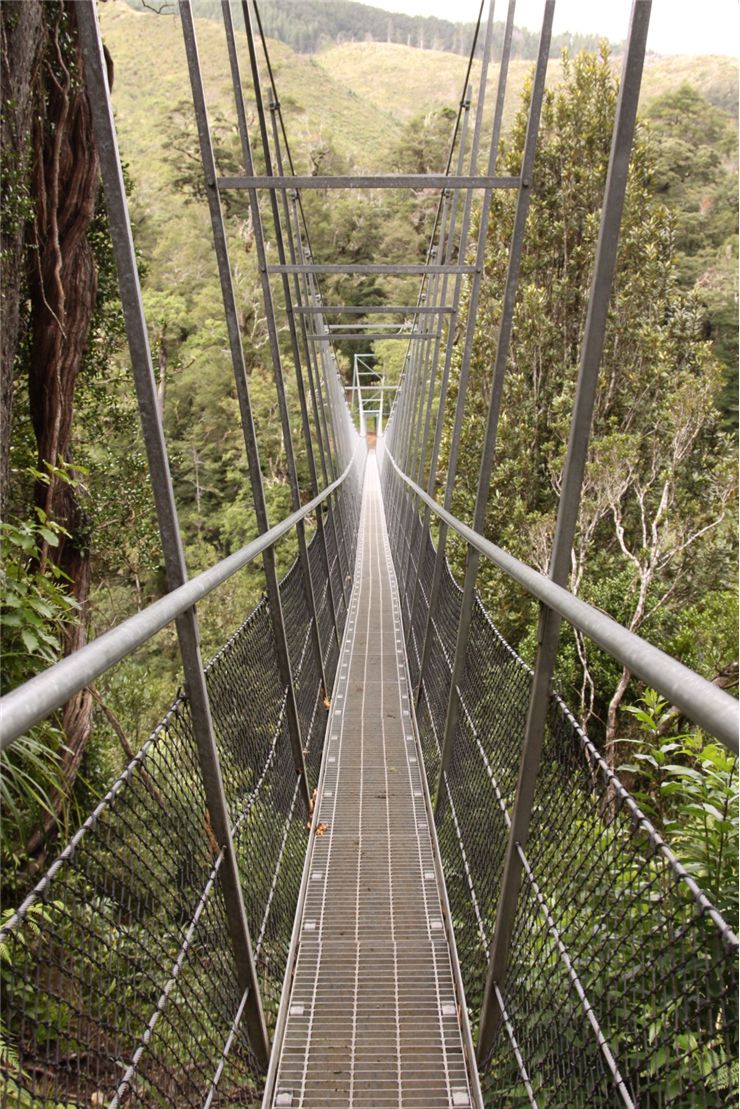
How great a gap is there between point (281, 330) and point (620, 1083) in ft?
67.5

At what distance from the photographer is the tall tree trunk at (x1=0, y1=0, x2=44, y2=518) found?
396 cm

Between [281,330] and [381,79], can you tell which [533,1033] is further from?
[381,79]

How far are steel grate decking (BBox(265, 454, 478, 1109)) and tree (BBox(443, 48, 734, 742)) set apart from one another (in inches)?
191

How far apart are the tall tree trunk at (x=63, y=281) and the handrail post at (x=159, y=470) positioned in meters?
3.59

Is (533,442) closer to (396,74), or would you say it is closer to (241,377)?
(241,377)

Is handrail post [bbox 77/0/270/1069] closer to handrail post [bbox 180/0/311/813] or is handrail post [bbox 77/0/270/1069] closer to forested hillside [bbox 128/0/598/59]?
handrail post [bbox 180/0/311/813]

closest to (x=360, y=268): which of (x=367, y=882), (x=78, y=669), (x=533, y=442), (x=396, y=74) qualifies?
(x=367, y=882)

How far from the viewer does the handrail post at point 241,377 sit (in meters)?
1.77

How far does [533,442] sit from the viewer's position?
10.0 m

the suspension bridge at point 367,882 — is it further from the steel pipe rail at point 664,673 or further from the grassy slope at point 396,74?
the grassy slope at point 396,74

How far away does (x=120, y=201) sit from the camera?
42.5 inches

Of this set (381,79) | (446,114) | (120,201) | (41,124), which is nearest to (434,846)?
(120,201)

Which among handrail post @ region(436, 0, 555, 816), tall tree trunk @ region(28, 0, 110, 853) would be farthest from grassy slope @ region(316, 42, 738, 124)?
handrail post @ region(436, 0, 555, 816)

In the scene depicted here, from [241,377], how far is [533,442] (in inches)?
333
